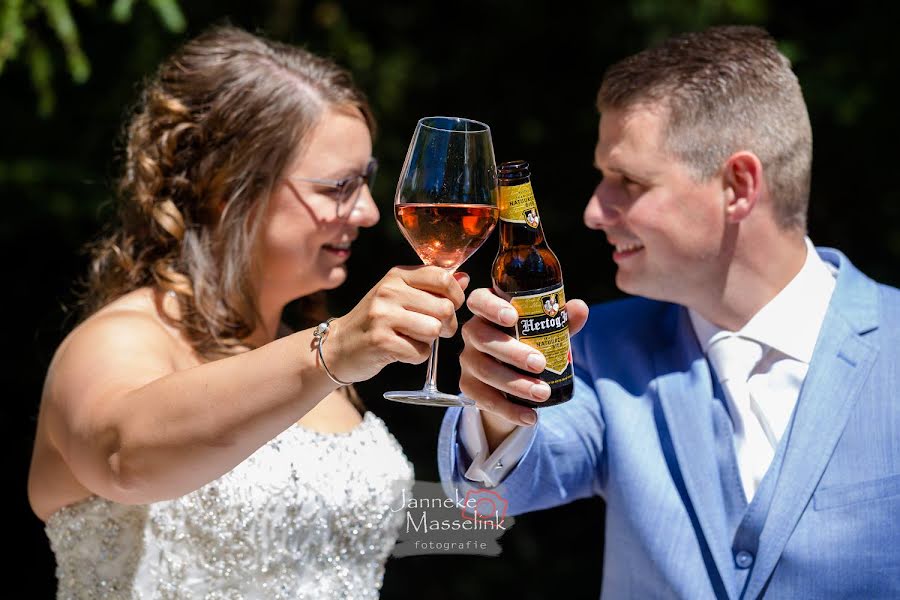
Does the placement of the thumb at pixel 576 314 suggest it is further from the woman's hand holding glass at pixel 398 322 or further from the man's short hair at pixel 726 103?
the man's short hair at pixel 726 103

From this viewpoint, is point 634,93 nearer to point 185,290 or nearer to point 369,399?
point 185,290

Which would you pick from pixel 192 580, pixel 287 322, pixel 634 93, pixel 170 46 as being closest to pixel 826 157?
pixel 634 93

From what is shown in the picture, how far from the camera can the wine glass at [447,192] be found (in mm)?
1732

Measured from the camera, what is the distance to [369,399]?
5.06m

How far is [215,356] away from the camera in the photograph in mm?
2484

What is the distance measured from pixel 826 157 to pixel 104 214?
11.0 feet

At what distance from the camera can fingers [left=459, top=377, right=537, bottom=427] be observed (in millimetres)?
1900

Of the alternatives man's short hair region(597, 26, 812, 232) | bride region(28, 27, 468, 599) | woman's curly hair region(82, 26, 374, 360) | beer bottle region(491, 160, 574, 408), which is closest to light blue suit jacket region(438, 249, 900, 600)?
man's short hair region(597, 26, 812, 232)

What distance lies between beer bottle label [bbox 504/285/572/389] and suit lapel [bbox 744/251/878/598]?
30.2 inches

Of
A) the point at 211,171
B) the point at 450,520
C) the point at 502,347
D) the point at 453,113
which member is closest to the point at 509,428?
the point at 450,520

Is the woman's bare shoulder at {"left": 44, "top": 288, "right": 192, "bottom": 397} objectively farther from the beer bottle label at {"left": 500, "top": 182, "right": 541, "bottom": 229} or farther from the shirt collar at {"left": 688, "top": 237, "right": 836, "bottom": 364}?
the shirt collar at {"left": 688, "top": 237, "right": 836, "bottom": 364}

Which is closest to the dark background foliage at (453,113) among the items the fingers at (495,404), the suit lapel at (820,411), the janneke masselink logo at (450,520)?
the suit lapel at (820,411)

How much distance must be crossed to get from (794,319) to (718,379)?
0.25 meters

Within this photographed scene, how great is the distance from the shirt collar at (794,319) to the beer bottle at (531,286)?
33.1 inches
